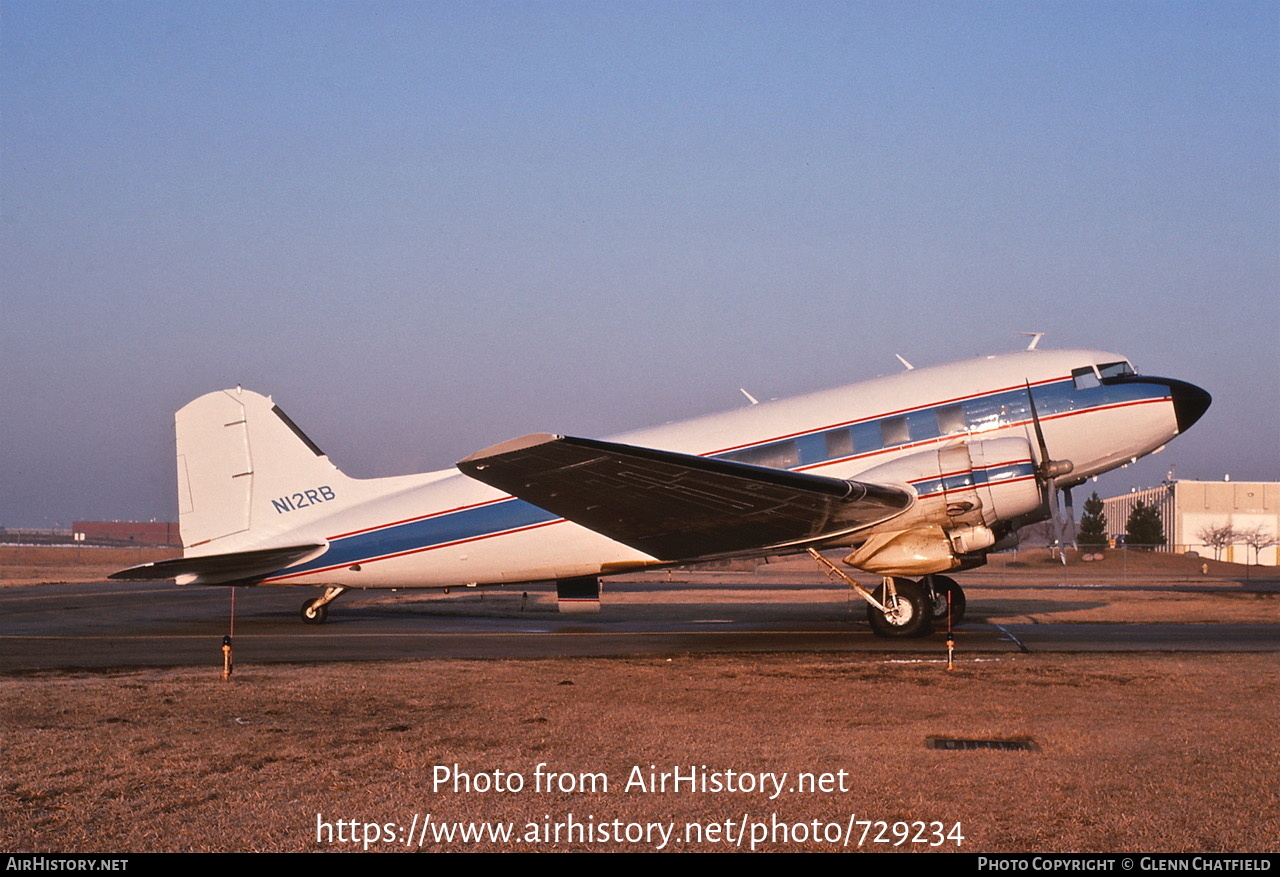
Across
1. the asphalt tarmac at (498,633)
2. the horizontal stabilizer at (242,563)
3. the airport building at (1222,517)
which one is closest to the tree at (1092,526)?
the airport building at (1222,517)

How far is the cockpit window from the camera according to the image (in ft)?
61.1

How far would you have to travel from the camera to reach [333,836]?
657 cm

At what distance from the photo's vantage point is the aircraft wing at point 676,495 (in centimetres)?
1423

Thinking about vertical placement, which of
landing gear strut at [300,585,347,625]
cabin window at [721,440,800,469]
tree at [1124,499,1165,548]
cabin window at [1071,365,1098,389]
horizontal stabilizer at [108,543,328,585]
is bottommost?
tree at [1124,499,1165,548]

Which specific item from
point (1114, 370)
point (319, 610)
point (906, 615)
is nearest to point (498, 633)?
point (319, 610)

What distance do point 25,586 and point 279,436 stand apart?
27.3 m

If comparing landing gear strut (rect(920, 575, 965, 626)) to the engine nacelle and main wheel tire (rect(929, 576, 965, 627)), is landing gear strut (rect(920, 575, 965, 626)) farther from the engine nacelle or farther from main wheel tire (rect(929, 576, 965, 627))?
the engine nacelle

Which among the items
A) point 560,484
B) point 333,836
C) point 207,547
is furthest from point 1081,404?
point 207,547

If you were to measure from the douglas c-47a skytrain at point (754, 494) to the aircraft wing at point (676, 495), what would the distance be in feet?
0.17

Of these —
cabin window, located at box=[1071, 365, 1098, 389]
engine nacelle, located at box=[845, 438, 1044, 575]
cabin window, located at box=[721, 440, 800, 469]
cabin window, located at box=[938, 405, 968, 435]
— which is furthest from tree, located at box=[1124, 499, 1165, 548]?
cabin window, located at box=[721, 440, 800, 469]

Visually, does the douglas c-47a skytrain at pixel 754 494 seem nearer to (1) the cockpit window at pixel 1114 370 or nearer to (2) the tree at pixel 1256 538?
(1) the cockpit window at pixel 1114 370

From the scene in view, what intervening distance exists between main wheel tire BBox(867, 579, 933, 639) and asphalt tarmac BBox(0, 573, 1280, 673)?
32 cm

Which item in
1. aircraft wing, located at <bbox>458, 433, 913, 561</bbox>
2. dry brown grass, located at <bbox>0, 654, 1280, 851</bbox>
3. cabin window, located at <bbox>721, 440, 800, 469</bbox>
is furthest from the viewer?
cabin window, located at <bbox>721, 440, 800, 469</bbox>
